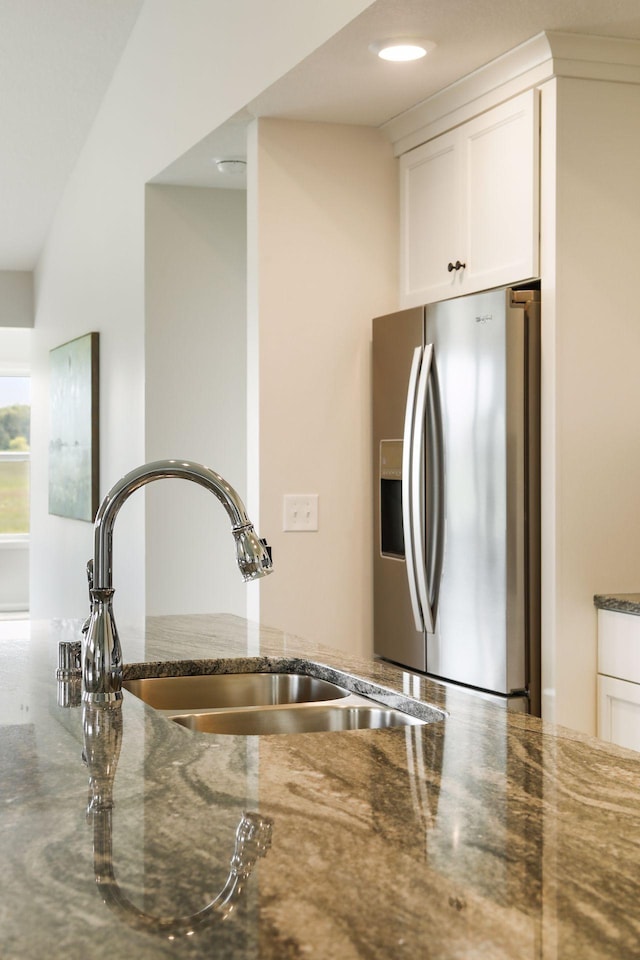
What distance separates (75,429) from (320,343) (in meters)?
2.83

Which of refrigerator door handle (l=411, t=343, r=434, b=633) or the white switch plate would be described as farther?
the white switch plate

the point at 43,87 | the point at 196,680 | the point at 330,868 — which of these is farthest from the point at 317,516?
the point at 43,87

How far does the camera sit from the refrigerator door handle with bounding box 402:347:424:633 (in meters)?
3.25

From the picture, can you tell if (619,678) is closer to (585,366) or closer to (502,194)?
(585,366)

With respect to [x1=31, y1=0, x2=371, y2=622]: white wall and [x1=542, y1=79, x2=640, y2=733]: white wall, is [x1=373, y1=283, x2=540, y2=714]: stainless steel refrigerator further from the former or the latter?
[x1=31, y1=0, x2=371, y2=622]: white wall

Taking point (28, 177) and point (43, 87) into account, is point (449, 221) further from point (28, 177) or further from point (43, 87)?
point (28, 177)

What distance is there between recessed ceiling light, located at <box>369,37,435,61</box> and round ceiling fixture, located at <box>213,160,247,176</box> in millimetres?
1301

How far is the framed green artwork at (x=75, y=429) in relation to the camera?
5.54 meters


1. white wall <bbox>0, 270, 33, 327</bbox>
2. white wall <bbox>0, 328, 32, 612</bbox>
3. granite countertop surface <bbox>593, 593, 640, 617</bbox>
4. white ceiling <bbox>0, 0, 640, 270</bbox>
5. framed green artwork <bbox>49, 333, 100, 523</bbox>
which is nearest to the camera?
white ceiling <bbox>0, 0, 640, 270</bbox>

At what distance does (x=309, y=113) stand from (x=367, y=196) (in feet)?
1.12

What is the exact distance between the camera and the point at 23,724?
149 cm

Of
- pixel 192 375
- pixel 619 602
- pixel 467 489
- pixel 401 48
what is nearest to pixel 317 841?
pixel 619 602

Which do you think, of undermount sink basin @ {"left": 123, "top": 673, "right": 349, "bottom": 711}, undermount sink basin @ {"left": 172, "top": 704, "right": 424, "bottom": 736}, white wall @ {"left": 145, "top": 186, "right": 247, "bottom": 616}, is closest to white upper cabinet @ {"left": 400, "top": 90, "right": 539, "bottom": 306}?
white wall @ {"left": 145, "top": 186, "right": 247, "bottom": 616}

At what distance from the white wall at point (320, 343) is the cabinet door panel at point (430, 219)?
8cm
